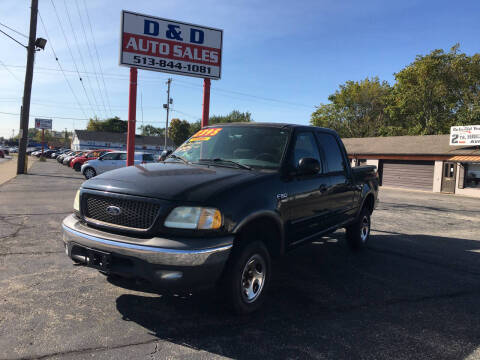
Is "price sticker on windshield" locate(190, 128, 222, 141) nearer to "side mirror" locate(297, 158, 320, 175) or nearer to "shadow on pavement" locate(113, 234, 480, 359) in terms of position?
"side mirror" locate(297, 158, 320, 175)

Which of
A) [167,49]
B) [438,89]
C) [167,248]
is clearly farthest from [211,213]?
[438,89]

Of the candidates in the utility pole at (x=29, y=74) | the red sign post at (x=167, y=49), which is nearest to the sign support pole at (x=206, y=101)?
the red sign post at (x=167, y=49)

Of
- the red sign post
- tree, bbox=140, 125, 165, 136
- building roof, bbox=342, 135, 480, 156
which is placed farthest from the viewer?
tree, bbox=140, 125, 165, 136

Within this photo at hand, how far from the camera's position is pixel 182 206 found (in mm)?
3016

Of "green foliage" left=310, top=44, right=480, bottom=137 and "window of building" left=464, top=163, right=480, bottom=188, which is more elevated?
"green foliage" left=310, top=44, right=480, bottom=137

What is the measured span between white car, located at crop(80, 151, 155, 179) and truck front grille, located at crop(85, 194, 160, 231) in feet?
54.3

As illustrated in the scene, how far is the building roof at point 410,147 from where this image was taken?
85.9ft

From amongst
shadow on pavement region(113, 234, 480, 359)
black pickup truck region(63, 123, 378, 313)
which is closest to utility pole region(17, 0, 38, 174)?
black pickup truck region(63, 123, 378, 313)

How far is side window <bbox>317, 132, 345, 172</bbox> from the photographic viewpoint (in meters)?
5.01

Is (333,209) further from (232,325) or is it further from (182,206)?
(182,206)

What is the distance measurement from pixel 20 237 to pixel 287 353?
17.8 ft

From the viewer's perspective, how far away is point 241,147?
4301 millimetres

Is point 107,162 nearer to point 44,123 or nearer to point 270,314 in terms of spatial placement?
point 270,314

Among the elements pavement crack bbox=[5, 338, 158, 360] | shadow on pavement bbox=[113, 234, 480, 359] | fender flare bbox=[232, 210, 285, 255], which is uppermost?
fender flare bbox=[232, 210, 285, 255]
